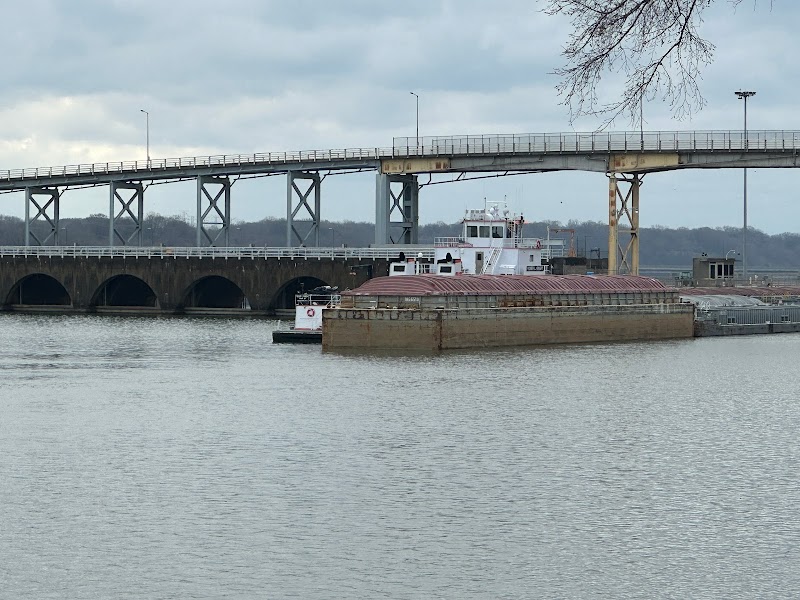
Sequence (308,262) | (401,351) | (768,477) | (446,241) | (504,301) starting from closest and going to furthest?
(768,477) → (401,351) → (504,301) → (446,241) → (308,262)

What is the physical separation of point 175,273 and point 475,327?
5708 centimetres

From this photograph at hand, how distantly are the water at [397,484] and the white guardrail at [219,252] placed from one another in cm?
4779

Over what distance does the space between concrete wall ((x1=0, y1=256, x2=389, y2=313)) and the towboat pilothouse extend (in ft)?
59.4

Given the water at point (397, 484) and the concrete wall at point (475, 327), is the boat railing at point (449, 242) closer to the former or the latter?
the concrete wall at point (475, 327)

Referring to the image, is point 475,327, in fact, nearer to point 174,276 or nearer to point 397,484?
point 397,484

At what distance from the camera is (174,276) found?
138m

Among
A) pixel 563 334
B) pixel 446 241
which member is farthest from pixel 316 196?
pixel 563 334

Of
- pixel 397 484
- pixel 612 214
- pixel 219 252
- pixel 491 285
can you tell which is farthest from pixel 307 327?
pixel 397 484

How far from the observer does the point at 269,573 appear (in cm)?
2978

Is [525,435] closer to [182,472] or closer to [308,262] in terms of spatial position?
[182,472]

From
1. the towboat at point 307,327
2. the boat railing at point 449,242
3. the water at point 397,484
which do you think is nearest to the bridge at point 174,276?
the boat railing at point 449,242

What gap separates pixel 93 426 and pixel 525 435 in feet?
51.1

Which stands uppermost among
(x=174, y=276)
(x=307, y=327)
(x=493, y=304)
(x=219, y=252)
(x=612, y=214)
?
(x=612, y=214)

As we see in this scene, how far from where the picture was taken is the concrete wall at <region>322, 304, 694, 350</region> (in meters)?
84.6
